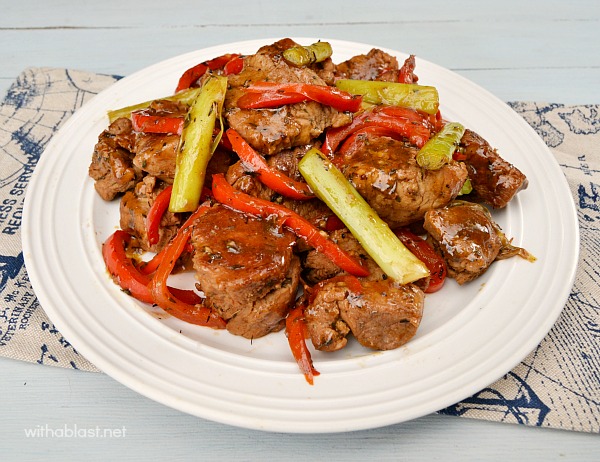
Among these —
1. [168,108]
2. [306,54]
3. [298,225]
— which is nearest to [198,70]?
[168,108]

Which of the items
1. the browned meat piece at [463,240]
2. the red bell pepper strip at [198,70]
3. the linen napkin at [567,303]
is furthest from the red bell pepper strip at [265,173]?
the linen napkin at [567,303]

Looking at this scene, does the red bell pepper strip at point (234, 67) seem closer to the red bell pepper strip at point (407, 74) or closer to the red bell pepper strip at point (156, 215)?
the red bell pepper strip at point (156, 215)

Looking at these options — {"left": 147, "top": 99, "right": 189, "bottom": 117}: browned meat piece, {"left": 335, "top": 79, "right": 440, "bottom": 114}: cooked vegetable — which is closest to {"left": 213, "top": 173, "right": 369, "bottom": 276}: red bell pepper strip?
{"left": 147, "top": 99, "right": 189, "bottom": 117}: browned meat piece

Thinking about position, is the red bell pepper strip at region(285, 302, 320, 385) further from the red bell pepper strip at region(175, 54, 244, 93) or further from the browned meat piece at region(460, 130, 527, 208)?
the red bell pepper strip at region(175, 54, 244, 93)

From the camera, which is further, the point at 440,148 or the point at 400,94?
the point at 400,94

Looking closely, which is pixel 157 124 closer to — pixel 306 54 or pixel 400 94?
pixel 306 54
